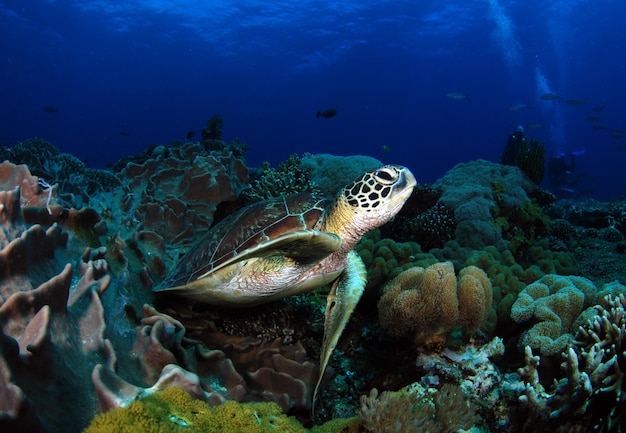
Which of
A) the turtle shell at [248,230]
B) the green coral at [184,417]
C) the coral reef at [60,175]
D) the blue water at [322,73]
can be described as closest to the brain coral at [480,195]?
the turtle shell at [248,230]

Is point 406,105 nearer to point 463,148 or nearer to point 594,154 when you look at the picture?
point 463,148

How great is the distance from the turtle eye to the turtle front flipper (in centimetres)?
78

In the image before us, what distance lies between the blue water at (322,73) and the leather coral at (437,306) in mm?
13570

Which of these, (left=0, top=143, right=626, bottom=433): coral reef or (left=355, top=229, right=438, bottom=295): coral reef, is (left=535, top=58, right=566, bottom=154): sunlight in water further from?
(left=0, top=143, right=626, bottom=433): coral reef

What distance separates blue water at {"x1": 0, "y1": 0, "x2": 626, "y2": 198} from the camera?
42.7 metres

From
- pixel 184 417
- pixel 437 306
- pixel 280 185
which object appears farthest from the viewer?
pixel 280 185

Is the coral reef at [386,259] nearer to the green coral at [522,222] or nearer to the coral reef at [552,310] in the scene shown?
the coral reef at [552,310]

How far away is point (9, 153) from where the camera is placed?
6.76 meters

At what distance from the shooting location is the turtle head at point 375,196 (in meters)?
2.53

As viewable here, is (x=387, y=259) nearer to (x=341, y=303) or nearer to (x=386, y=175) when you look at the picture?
(x=341, y=303)

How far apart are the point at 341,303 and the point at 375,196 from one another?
0.85 m

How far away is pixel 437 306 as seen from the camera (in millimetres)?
2342

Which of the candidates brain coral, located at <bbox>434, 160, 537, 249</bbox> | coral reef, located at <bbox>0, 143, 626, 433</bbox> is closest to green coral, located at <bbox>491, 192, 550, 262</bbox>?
brain coral, located at <bbox>434, 160, 537, 249</bbox>

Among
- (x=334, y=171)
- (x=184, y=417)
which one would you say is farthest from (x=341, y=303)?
(x=334, y=171)
